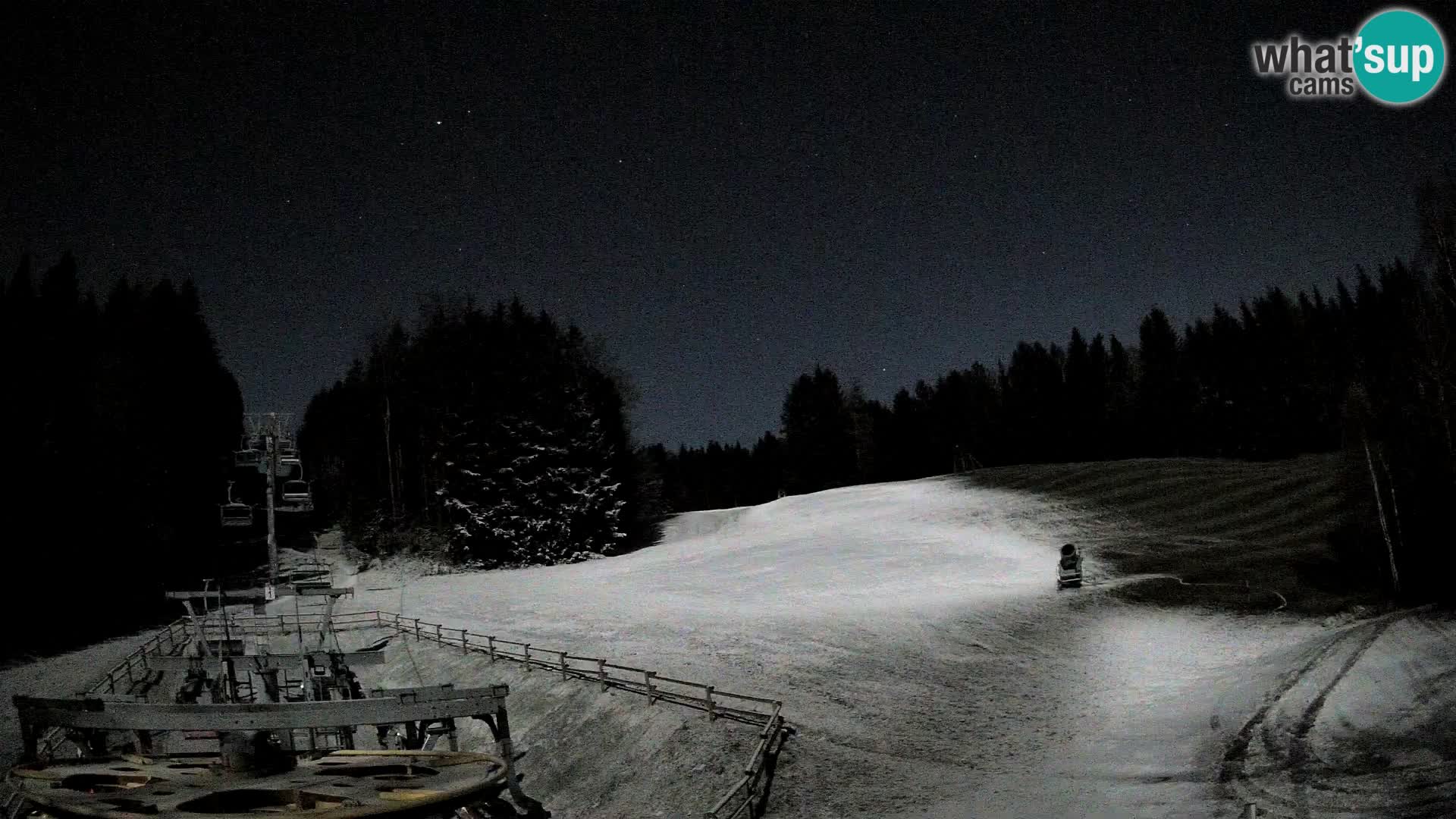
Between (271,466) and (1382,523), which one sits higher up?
(271,466)

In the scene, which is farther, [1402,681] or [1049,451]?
[1049,451]

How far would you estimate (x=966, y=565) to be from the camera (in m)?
47.2

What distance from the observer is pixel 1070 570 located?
40.7 m

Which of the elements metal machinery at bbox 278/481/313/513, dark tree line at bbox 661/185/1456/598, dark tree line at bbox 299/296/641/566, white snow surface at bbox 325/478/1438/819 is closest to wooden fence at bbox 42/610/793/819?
white snow surface at bbox 325/478/1438/819

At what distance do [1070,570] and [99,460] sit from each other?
1924 inches

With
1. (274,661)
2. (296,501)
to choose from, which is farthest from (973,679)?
(296,501)

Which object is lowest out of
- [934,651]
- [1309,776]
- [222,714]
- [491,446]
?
[934,651]

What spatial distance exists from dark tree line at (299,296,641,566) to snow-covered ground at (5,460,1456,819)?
738 centimetres

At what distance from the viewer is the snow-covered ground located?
53.8 ft

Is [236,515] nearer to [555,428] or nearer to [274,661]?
[274,661]

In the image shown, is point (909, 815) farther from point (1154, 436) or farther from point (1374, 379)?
point (1154, 436)

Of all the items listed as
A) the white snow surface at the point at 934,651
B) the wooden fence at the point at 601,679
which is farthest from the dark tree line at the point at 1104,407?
the wooden fence at the point at 601,679

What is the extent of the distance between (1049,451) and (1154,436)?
12.0 meters

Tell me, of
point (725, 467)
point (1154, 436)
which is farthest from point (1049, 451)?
point (725, 467)
